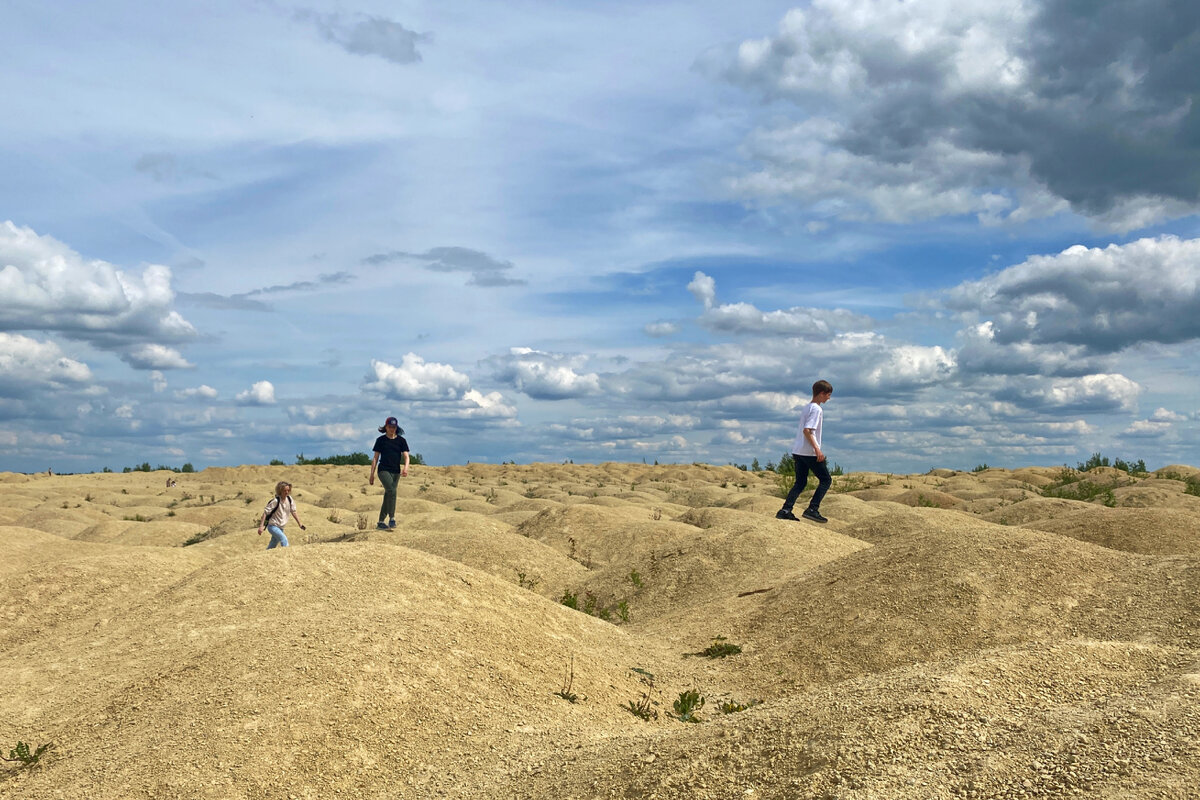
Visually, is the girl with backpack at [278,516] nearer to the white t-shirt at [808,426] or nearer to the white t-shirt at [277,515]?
the white t-shirt at [277,515]

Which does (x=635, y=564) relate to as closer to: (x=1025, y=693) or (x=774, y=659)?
(x=774, y=659)

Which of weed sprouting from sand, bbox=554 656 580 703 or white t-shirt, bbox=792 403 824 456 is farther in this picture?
white t-shirt, bbox=792 403 824 456

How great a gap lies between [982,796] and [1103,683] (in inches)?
78.6

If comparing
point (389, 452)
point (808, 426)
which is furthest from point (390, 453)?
point (808, 426)

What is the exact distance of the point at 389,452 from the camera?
1316cm

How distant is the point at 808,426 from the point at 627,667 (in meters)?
5.16

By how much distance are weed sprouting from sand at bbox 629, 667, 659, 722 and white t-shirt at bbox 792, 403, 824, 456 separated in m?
4.96

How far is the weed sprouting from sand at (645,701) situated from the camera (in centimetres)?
631

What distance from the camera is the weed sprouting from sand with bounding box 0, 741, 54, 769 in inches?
223

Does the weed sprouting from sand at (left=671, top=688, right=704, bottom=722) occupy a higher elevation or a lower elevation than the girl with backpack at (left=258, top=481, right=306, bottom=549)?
lower

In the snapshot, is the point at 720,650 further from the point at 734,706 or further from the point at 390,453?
the point at 390,453

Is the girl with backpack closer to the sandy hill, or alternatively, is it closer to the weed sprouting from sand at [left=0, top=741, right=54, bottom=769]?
the sandy hill

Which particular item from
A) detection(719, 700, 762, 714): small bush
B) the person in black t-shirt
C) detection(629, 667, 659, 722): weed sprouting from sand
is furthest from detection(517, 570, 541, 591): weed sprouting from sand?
detection(719, 700, 762, 714): small bush

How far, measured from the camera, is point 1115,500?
18.8 m
